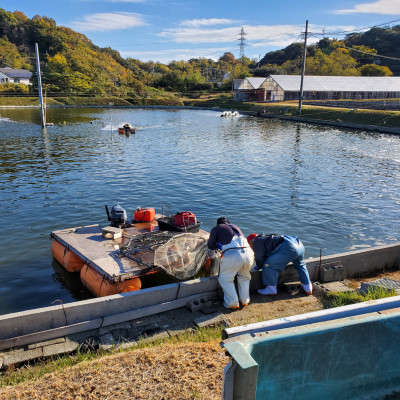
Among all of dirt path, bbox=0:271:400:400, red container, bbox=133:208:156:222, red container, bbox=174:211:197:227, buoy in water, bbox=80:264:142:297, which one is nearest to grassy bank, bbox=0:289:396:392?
dirt path, bbox=0:271:400:400

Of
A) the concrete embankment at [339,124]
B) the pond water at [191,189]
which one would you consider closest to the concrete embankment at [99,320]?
the pond water at [191,189]

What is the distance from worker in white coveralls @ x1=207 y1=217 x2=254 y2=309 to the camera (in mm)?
7914

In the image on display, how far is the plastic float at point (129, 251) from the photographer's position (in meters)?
9.03

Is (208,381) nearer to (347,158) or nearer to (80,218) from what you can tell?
(80,218)

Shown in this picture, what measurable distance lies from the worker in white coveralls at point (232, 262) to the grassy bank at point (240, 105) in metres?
46.4

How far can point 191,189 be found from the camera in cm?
2097

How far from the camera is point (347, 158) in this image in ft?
99.8

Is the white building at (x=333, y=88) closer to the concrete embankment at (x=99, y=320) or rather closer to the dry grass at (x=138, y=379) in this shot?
the concrete embankment at (x=99, y=320)

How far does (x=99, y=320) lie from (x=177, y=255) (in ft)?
8.12

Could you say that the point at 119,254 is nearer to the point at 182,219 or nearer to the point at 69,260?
the point at 69,260

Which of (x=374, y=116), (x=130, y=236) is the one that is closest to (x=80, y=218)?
(x=130, y=236)

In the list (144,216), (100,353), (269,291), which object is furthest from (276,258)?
(144,216)

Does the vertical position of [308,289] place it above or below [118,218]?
below

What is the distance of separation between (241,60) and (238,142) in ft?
542
